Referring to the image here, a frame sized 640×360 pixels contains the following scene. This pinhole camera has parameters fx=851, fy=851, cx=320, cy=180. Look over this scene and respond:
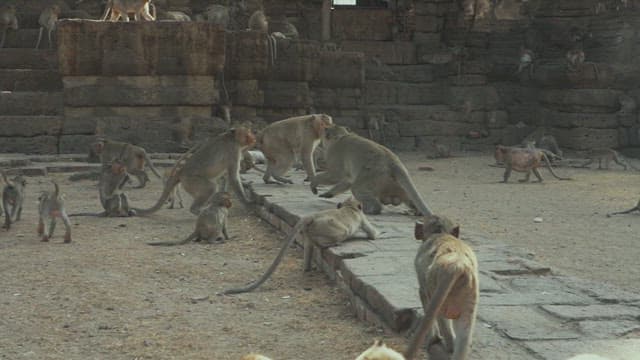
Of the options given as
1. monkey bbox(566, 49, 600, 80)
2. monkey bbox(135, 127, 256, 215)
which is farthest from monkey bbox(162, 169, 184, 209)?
monkey bbox(566, 49, 600, 80)

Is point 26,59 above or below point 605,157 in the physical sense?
above

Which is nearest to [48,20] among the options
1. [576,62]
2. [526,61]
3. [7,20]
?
[7,20]

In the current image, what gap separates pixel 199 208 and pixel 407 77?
15.4 metres

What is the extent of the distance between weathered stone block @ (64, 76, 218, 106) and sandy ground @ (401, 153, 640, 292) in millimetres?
4932

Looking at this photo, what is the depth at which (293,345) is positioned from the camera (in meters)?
5.16

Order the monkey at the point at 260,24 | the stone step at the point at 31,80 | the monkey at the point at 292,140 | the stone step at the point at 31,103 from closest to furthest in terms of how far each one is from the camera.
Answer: the monkey at the point at 292,140 → the stone step at the point at 31,103 → the stone step at the point at 31,80 → the monkey at the point at 260,24

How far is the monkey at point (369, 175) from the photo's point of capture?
29.2ft

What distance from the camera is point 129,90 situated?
55.4 ft

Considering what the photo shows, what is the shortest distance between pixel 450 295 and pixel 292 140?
7.20 m

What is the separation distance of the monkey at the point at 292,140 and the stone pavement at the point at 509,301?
349cm

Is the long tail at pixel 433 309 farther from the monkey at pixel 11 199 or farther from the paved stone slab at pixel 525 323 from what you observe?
the monkey at pixel 11 199

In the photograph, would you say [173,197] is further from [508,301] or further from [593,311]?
[593,311]

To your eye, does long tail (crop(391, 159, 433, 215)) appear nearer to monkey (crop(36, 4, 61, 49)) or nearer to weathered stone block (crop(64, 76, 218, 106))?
weathered stone block (crop(64, 76, 218, 106))

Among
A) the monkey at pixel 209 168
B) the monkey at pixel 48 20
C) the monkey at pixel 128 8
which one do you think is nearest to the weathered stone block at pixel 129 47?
the monkey at pixel 128 8
